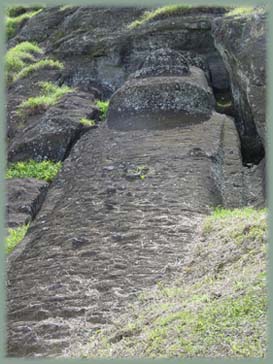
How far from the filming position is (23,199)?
41.2 feet

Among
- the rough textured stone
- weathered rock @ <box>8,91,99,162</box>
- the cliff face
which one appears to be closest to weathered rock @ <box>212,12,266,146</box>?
the cliff face

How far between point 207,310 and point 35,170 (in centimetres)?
825

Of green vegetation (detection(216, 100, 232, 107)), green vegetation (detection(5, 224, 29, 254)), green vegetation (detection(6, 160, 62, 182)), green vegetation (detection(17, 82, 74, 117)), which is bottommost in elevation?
green vegetation (detection(216, 100, 232, 107))

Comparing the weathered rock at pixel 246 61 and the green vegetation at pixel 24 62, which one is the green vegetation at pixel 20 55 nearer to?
the green vegetation at pixel 24 62

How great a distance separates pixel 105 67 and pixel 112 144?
25.8 ft

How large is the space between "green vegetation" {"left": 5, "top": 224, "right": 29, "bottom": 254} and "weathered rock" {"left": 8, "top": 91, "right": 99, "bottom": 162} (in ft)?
11.4

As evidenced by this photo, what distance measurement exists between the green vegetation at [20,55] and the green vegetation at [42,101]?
327cm

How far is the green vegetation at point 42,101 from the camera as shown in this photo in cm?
1805

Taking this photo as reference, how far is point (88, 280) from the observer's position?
8.41m

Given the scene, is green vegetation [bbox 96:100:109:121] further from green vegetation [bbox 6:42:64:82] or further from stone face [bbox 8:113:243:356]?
green vegetation [bbox 6:42:64:82]

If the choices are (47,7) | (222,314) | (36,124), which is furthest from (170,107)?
(47,7)

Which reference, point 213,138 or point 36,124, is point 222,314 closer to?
point 213,138

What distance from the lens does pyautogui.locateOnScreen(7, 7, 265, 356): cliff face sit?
8258 millimetres

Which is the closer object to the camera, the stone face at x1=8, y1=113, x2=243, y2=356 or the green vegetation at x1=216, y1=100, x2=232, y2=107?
the stone face at x1=8, y1=113, x2=243, y2=356
